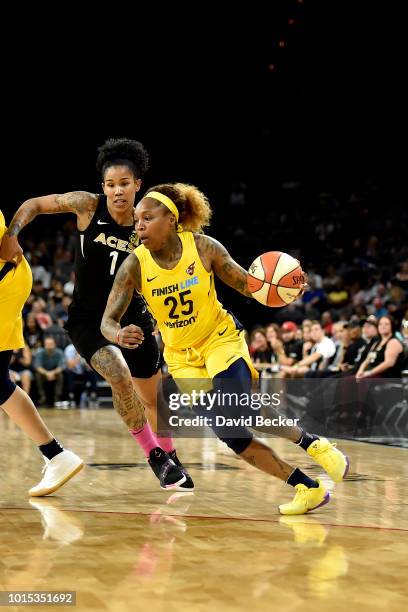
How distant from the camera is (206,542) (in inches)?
140

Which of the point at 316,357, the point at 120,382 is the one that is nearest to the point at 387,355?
the point at 316,357

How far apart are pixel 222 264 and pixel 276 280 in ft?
1.06

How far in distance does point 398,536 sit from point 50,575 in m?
1.47

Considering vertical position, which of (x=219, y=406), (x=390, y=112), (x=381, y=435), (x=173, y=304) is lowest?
(x=381, y=435)

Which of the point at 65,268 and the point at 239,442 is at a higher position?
the point at 65,268

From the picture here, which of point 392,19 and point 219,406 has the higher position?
point 392,19

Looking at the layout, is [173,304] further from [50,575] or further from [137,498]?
[50,575]

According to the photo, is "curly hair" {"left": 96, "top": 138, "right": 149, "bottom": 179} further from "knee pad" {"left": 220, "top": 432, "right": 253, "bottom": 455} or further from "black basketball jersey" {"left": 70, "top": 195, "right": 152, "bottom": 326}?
"knee pad" {"left": 220, "top": 432, "right": 253, "bottom": 455}

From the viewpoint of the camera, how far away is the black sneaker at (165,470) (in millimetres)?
4930

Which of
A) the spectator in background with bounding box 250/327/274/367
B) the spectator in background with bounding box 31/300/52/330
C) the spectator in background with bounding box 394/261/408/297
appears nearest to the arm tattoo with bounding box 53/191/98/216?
the spectator in background with bounding box 250/327/274/367

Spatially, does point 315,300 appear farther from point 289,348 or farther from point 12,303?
point 12,303

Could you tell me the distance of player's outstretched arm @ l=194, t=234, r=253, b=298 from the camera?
4465mm

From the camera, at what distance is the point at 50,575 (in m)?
2.95

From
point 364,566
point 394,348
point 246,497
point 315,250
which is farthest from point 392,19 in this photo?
point 364,566
